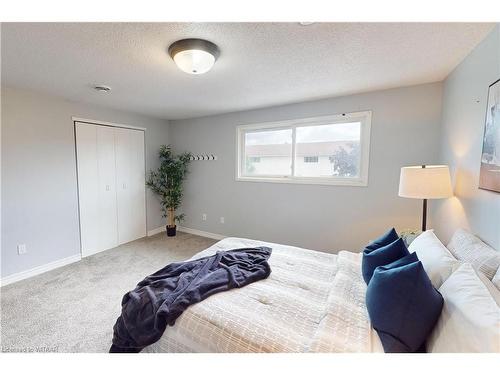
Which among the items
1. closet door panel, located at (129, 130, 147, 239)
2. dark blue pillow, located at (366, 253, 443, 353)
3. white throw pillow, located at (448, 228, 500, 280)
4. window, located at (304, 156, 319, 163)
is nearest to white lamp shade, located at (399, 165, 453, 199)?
white throw pillow, located at (448, 228, 500, 280)

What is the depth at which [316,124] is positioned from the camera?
3.21 meters

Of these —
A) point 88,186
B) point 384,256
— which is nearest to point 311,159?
point 384,256

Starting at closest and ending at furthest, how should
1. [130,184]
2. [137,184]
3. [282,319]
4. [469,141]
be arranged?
[282,319] < [469,141] < [130,184] < [137,184]

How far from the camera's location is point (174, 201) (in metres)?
4.37

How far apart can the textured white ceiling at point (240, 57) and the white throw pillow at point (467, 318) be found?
4.90 ft

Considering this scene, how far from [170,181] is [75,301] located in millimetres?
2408

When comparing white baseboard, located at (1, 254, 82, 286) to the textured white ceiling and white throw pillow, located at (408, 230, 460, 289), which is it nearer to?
the textured white ceiling

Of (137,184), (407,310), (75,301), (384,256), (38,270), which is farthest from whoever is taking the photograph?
(137,184)

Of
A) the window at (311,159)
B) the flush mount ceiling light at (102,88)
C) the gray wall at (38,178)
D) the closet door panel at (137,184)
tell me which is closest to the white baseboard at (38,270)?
the gray wall at (38,178)

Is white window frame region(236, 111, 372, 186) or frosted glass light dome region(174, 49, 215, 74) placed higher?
frosted glass light dome region(174, 49, 215, 74)

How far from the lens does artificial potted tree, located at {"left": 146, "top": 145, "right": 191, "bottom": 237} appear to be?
4301mm

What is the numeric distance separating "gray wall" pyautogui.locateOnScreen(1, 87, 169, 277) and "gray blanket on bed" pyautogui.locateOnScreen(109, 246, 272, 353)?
2.26 m

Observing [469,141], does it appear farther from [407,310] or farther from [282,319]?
[282,319]
